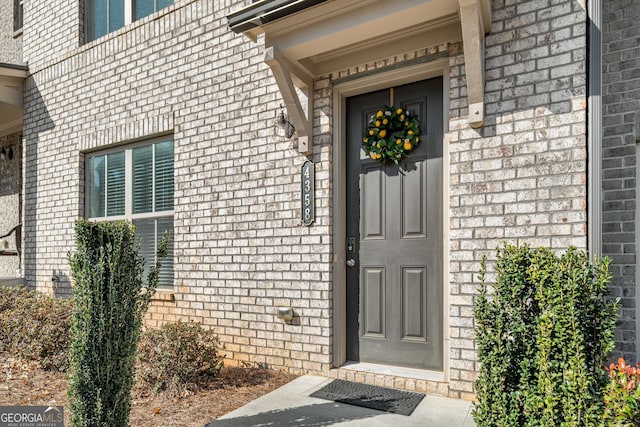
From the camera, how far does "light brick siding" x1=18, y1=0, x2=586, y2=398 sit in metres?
2.82

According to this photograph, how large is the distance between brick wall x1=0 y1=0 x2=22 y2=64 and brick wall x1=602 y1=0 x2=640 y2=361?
772 centimetres

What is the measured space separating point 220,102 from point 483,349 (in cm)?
329

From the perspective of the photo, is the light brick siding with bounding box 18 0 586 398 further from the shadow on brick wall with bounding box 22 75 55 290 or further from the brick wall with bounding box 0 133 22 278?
the brick wall with bounding box 0 133 22 278

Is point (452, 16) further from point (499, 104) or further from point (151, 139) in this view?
point (151, 139)

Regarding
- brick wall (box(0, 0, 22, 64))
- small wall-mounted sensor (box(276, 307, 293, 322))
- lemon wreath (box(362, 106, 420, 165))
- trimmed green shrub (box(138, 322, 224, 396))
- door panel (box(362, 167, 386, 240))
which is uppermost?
brick wall (box(0, 0, 22, 64))

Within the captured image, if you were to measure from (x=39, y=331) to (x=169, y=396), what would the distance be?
1853 mm

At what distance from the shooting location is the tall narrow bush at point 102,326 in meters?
2.26

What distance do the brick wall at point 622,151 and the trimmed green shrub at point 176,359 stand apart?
314cm

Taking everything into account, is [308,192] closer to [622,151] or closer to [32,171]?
[622,151]

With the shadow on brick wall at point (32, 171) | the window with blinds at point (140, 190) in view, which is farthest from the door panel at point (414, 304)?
the shadow on brick wall at point (32, 171)

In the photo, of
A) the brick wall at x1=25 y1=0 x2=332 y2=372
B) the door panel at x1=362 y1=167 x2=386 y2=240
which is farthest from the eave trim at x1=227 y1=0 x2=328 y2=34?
A: the door panel at x1=362 y1=167 x2=386 y2=240

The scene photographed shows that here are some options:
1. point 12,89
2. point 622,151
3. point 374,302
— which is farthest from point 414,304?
point 12,89

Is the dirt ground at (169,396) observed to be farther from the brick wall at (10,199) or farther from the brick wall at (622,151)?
the brick wall at (10,199)

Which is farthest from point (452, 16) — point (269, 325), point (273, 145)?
point (269, 325)
